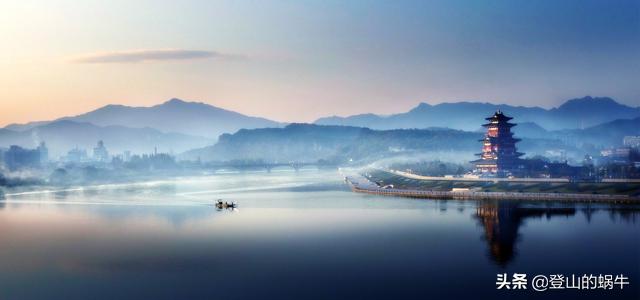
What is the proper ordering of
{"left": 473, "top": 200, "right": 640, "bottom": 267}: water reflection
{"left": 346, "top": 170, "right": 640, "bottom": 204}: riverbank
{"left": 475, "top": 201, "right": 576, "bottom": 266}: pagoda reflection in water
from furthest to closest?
{"left": 346, "top": 170, "right": 640, "bottom": 204}: riverbank, {"left": 473, "top": 200, "right": 640, "bottom": 267}: water reflection, {"left": 475, "top": 201, "right": 576, "bottom": 266}: pagoda reflection in water

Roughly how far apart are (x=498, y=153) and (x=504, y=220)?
1192 inches

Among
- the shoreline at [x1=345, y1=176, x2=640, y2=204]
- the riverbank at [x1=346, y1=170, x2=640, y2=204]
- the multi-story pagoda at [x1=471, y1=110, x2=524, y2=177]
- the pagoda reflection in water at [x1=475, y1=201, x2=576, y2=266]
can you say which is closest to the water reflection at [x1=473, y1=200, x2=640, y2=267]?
the pagoda reflection in water at [x1=475, y1=201, x2=576, y2=266]

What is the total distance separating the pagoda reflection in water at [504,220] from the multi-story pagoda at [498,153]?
56.8 feet

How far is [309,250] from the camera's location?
33.6 m

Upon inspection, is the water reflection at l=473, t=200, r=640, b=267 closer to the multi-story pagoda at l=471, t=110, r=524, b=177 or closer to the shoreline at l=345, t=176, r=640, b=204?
the shoreline at l=345, t=176, r=640, b=204

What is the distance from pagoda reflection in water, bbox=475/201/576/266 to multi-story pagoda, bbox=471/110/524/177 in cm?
1732

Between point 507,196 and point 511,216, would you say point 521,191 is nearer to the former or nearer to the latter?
point 507,196

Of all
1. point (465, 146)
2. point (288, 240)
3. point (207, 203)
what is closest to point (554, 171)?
point (207, 203)

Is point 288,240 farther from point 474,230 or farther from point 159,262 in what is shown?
point 474,230

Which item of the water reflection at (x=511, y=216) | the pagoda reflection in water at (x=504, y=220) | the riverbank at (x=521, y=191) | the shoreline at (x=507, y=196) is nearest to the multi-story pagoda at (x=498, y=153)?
the riverbank at (x=521, y=191)

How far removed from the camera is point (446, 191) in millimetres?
64875

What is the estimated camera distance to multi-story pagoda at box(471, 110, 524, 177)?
71.0m

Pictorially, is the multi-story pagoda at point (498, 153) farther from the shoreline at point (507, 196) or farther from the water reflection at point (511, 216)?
the water reflection at point (511, 216)

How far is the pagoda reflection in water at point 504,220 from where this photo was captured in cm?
3244
